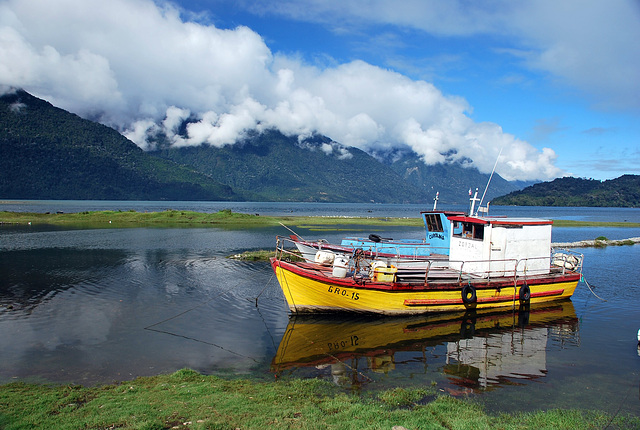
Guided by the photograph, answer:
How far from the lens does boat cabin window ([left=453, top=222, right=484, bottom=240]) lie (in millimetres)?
23734

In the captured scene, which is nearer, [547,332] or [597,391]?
[597,391]

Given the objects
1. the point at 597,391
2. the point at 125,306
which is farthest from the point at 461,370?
the point at 125,306

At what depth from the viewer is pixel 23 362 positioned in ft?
44.7

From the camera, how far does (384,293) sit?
20.3 m

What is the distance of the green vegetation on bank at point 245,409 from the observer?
911 centimetres

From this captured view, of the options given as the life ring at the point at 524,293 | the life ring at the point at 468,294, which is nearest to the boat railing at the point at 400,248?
the life ring at the point at 524,293

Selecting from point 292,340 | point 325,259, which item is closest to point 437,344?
point 292,340

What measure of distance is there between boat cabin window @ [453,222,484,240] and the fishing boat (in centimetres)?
6

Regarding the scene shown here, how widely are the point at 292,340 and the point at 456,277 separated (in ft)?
35.9

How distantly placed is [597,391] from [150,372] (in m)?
14.4

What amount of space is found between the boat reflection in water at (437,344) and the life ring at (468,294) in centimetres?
91

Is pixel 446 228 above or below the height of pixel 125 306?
above

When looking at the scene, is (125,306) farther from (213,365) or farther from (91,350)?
(213,365)

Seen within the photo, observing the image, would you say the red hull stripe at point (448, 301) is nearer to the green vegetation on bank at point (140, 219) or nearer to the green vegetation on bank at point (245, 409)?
the green vegetation on bank at point (245, 409)
